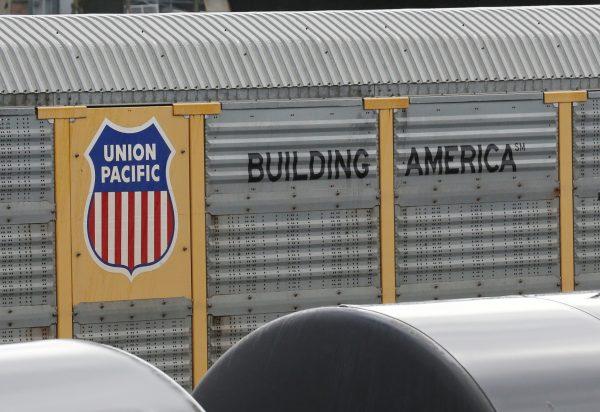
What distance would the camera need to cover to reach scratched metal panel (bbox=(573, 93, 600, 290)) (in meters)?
11.2

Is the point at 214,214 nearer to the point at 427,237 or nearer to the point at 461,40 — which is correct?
the point at 427,237

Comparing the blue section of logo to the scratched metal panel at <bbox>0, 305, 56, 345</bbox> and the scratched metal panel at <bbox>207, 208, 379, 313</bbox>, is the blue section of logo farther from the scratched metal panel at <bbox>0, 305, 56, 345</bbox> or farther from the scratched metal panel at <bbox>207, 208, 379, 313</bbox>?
the scratched metal panel at <bbox>0, 305, 56, 345</bbox>

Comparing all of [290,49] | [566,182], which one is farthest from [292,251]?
[566,182]

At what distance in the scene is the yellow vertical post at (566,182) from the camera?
36.4 ft

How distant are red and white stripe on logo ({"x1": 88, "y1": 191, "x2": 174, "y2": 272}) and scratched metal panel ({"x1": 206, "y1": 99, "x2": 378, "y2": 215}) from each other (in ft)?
1.23

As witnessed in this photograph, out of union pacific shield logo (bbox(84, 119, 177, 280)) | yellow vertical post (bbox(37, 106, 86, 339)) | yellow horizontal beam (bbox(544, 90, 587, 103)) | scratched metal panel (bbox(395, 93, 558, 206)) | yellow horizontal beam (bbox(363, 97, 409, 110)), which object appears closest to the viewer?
yellow vertical post (bbox(37, 106, 86, 339))

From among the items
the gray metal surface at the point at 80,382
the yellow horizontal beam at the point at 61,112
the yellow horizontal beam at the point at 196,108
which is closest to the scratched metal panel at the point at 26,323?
the yellow horizontal beam at the point at 61,112

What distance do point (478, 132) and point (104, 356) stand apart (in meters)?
7.21

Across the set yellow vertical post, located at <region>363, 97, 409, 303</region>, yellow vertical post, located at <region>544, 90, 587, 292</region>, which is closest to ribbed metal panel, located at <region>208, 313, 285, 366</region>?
yellow vertical post, located at <region>363, 97, 409, 303</region>

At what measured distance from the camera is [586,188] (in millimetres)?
11234

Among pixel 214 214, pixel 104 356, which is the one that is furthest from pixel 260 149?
pixel 104 356

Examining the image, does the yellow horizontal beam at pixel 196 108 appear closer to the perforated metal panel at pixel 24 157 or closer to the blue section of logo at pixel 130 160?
the blue section of logo at pixel 130 160

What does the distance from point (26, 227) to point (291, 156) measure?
6.83ft

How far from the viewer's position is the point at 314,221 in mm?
10438
